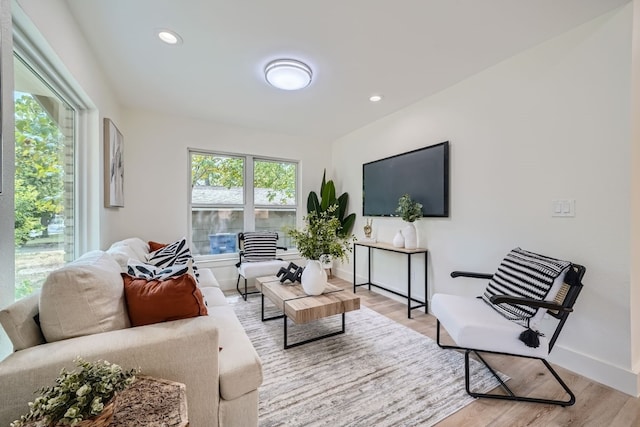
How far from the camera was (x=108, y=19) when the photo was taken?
181cm

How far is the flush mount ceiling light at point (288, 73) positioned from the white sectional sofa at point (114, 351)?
198cm

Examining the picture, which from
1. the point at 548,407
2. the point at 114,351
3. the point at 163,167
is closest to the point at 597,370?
the point at 548,407

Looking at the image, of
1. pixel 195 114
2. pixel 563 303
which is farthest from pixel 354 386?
pixel 195 114

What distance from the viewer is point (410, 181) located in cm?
324

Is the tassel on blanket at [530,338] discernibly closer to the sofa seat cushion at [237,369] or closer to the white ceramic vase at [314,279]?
the white ceramic vase at [314,279]

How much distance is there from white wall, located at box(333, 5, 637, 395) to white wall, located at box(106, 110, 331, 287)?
9.60 feet

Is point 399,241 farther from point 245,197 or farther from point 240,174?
point 240,174

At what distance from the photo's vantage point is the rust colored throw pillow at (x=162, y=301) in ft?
4.11

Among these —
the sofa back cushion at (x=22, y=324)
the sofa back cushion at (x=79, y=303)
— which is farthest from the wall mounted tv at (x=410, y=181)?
the sofa back cushion at (x=22, y=324)

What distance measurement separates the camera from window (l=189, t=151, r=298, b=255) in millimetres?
3891

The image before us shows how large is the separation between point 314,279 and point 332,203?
86.4 inches

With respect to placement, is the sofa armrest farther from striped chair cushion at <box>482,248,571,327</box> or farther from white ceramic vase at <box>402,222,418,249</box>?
white ceramic vase at <box>402,222,418,249</box>

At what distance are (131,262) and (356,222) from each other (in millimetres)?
3315

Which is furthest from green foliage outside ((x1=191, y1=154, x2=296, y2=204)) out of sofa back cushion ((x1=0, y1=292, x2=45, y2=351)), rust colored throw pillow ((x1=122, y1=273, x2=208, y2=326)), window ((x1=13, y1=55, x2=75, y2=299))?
sofa back cushion ((x1=0, y1=292, x2=45, y2=351))
